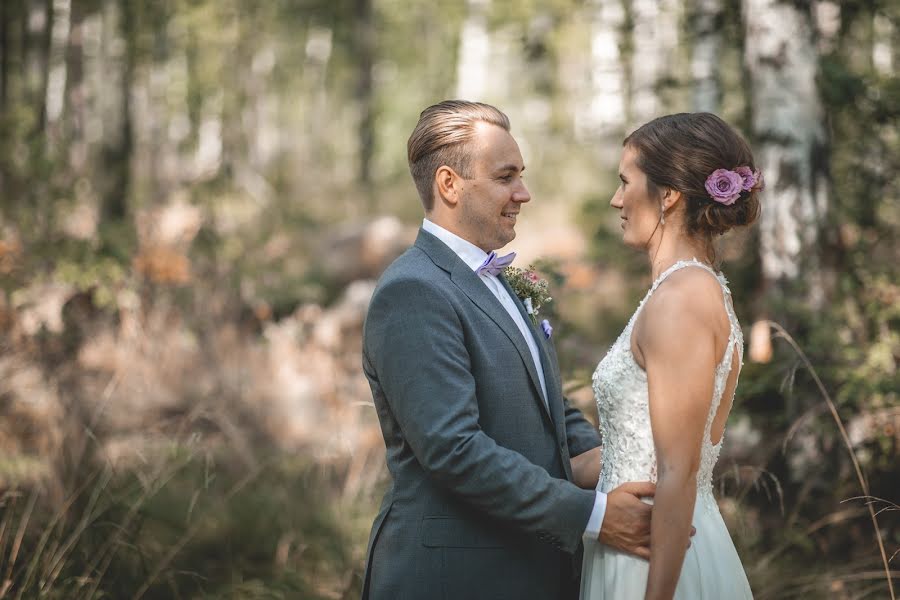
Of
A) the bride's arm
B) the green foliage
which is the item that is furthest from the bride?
the green foliage

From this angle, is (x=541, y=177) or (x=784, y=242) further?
(x=541, y=177)

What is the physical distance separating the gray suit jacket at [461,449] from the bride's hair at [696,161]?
0.62 meters

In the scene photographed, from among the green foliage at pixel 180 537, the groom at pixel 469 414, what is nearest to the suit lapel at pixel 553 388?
the groom at pixel 469 414

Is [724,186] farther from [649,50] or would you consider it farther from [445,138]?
[649,50]

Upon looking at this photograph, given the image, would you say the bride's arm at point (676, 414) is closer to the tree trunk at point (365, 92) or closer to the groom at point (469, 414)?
the groom at point (469, 414)

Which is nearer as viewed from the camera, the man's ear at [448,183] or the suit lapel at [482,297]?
the suit lapel at [482,297]

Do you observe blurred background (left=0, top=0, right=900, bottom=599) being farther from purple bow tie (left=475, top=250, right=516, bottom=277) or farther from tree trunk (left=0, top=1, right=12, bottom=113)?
tree trunk (left=0, top=1, right=12, bottom=113)

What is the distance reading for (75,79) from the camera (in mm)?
14461

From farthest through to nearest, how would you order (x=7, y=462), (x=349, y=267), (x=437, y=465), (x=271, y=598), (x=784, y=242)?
(x=349, y=267) → (x=7, y=462) → (x=784, y=242) → (x=271, y=598) → (x=437, y=465)

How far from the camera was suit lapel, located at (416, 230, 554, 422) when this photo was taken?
2836 millimetres

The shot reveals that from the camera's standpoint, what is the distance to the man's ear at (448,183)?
296 cm

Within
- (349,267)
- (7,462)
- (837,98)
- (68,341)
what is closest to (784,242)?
(837,98)

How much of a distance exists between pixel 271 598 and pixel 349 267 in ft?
31.4

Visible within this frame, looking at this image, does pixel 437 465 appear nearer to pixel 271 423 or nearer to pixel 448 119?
pixel 448 119
